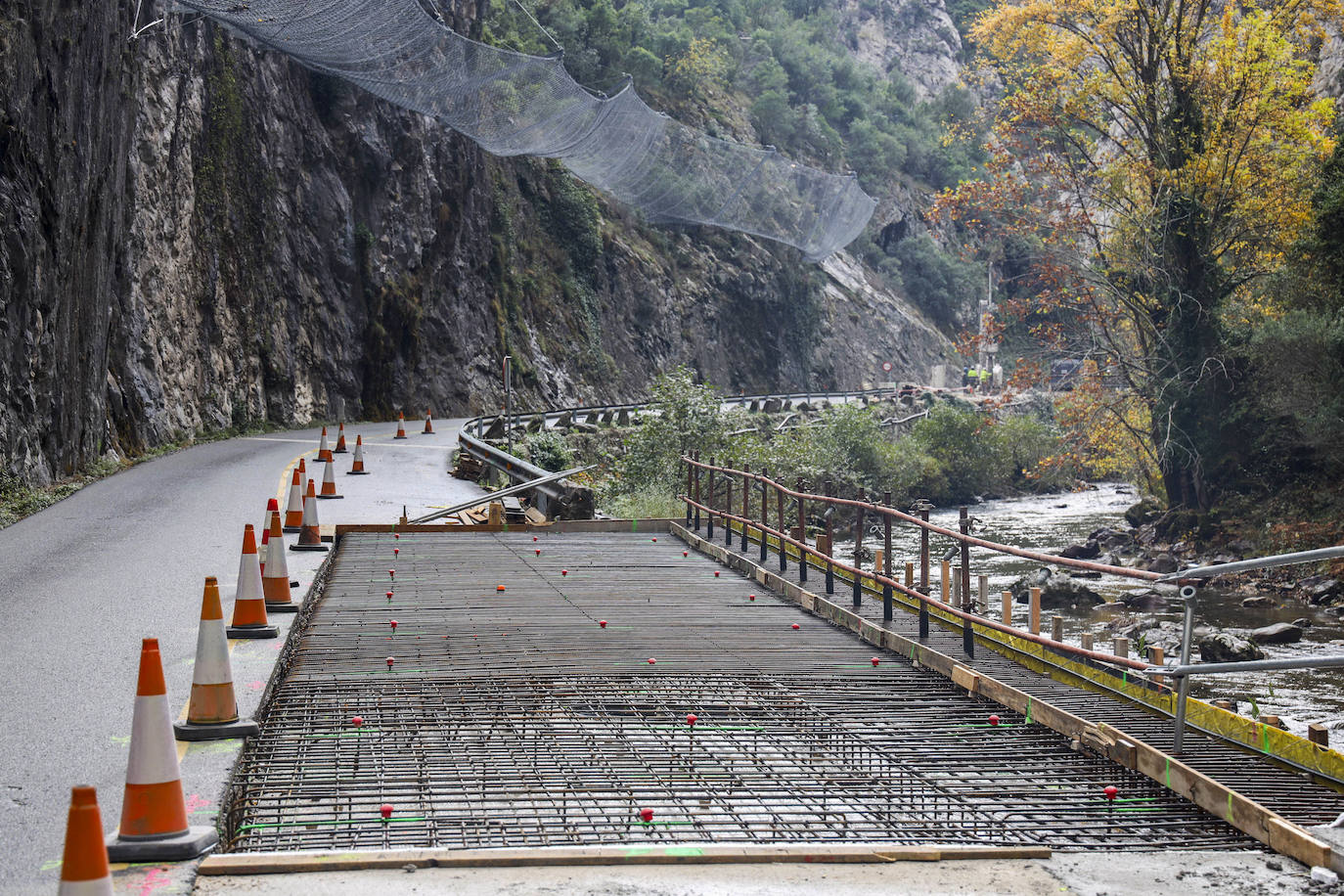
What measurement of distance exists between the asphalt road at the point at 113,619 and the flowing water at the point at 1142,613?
780 cm

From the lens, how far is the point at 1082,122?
31.0m

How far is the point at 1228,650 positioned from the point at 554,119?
93.9 ft

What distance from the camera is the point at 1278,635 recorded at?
1920 cm

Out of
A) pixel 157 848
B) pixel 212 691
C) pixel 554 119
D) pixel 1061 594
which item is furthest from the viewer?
pixel 554 119

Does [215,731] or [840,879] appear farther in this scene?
[215,731]

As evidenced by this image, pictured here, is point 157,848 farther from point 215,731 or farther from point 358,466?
point 358,466

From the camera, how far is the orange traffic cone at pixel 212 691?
20.0ft

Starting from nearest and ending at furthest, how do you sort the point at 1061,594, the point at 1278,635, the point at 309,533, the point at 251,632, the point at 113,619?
1. the point at 251,632
2. the point at 113,619
3. the point at 309,533
4. the point at 1278,635
5. the point at 1061,594

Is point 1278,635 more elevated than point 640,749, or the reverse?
point 640,749

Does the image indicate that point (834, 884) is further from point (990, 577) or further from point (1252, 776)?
point (990, 577)

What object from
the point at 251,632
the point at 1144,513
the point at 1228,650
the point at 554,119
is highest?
the point at 554,119

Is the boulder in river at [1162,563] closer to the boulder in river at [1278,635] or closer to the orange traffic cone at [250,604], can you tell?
the boulder in river at [1278,635]

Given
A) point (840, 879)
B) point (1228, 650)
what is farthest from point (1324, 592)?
point (840, 879)

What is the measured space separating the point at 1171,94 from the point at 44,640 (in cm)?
2877
